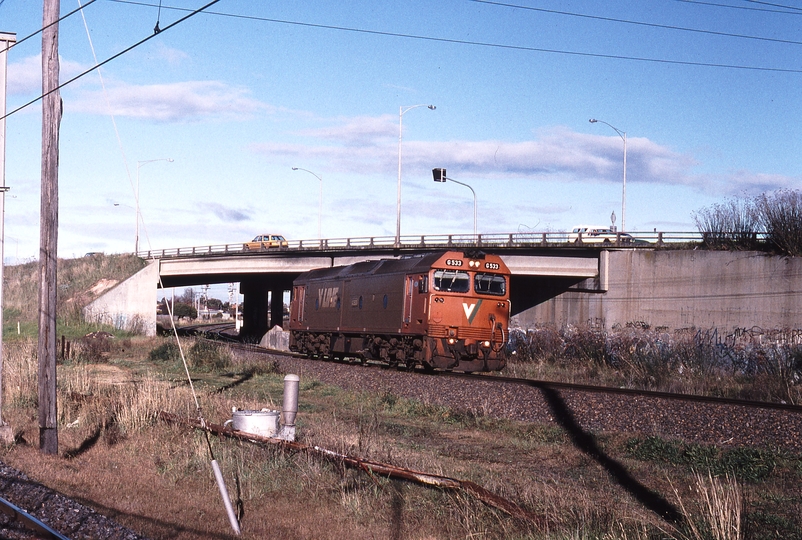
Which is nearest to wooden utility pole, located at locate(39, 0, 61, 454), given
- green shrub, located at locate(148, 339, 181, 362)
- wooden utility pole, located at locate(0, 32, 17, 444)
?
wooden utility pole, located at locate(0, 32, 17, 444)

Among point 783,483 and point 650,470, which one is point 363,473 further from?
point 783,483

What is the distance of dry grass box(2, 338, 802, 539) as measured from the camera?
771 centimetres

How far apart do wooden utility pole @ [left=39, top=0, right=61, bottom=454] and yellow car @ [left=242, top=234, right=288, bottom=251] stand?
41960 millimetres

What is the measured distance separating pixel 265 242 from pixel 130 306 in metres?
10.1

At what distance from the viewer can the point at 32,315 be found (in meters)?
52.2

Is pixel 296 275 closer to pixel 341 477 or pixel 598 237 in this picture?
pixel 598 237

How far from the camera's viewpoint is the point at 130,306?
52500mm

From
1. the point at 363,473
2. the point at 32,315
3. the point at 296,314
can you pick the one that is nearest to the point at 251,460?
the point at 363,473

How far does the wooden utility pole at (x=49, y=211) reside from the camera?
11.8 meters

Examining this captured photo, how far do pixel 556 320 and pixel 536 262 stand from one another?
11.0 feet

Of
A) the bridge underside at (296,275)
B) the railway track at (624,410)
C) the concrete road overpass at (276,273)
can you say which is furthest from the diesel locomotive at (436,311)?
the concrete road overpass at (276,273)

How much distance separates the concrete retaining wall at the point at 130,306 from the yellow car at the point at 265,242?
6.78m

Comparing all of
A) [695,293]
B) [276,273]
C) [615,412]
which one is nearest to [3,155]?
[615,412]

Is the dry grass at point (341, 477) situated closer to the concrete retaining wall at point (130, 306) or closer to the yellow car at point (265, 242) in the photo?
the concrete retaining wall at point (130, 306)
